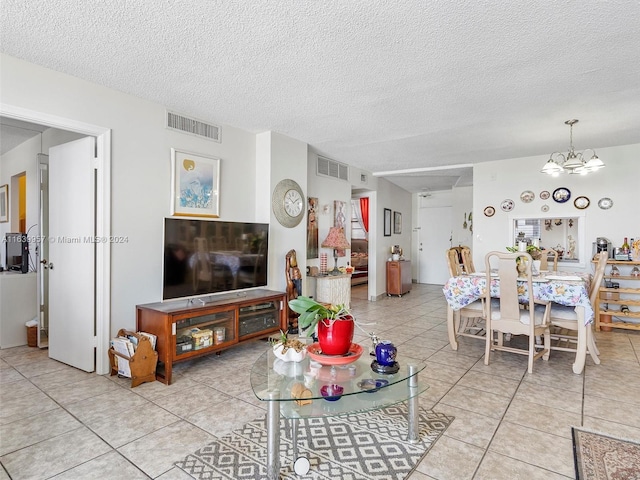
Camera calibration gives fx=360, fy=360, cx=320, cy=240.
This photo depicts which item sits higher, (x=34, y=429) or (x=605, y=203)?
(x=605, y=203)

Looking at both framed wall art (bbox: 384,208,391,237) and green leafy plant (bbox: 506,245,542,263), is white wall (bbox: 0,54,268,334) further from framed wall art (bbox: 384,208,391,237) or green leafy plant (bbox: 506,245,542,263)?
framed wall art (bbox: 384,208,391,237)

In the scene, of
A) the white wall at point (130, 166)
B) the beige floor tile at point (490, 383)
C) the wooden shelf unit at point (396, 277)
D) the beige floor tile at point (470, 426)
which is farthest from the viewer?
the wooden shelf unit at point (396, 277)

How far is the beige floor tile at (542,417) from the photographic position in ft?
7.22

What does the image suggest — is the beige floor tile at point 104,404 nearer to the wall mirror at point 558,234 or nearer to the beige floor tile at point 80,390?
the beige floor tile at point 80,390

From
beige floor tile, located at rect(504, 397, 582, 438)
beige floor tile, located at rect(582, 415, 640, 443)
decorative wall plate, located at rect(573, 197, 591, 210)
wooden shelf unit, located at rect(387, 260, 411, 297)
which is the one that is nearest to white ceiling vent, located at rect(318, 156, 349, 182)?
wooden shelf unit, located at rect(387, 260, 411, 297)

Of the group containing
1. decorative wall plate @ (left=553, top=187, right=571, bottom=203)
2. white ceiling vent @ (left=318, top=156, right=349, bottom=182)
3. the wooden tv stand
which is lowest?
the wooden tv stand

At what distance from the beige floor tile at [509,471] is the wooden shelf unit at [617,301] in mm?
3863

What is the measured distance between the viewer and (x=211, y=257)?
11.4 feet

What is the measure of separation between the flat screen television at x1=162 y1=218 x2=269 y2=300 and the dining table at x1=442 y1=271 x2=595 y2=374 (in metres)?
2.07

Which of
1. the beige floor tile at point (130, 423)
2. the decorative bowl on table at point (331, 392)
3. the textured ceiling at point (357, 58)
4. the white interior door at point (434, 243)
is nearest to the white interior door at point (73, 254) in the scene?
the textured ceiling at point (357, 58)

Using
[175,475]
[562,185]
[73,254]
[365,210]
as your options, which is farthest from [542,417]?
[365,210]

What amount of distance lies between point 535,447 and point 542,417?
1.40 ft

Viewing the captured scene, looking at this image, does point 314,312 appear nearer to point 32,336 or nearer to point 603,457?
point 603,457

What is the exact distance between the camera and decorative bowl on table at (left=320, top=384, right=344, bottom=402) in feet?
5.59
